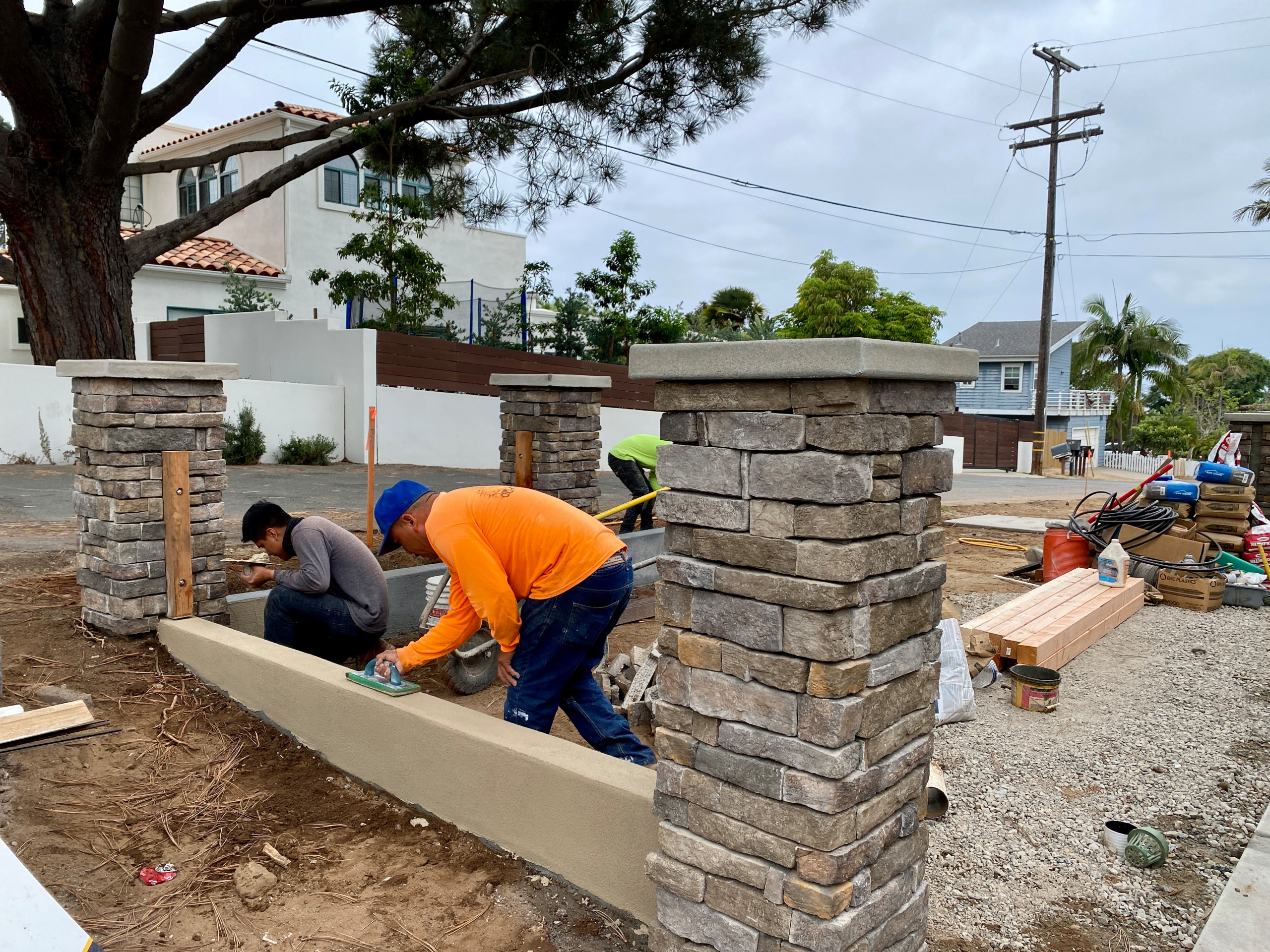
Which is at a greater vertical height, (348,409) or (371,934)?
(348,409)

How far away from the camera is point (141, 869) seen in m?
3.00

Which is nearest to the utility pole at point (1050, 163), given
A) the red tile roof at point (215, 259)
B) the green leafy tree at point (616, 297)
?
the green leafy tree at point (616, 297)

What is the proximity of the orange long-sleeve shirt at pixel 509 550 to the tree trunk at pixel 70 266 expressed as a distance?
22.9 feet

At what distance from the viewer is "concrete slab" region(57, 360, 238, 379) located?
4.36 meters

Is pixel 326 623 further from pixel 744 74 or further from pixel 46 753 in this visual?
pixel 744 74

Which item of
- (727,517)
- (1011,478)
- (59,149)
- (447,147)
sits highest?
(447,147)

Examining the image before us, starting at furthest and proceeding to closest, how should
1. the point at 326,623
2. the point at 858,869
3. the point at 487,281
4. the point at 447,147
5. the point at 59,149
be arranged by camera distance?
the point at 487,281 → the point at 447,147 → the point at 59,149 → the point at 326,623 → the point at 858,869

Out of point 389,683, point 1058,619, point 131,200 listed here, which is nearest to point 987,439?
point 1058,619

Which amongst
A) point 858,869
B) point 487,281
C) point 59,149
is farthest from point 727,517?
point 487,281

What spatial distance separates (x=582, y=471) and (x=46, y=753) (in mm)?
4297

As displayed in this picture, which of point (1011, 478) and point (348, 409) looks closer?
point (348, 409)

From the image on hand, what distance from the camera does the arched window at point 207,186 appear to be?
1959 cm

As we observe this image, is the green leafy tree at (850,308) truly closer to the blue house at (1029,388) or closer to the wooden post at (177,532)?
the blue house at (1029,388)

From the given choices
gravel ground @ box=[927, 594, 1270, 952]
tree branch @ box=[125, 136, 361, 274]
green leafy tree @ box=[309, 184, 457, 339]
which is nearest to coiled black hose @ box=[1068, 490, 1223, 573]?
gravel ground @ box=[927, 594, 1270, 952]
